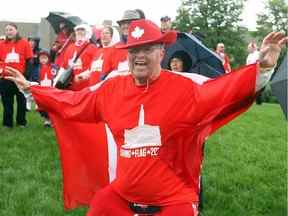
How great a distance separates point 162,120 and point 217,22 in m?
58.2

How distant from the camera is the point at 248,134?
13.4 metres

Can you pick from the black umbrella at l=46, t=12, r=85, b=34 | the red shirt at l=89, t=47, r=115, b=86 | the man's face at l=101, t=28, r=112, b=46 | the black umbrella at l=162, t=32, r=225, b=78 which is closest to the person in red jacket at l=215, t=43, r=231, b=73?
the black umbrella at l=162, t=32, r=225, b=78

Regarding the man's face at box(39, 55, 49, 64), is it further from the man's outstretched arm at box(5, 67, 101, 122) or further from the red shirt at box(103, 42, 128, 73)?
the man's outstretched arm at box(5, 67, 101, 122)

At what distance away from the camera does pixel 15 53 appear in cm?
1262

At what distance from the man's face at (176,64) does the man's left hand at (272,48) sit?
2.35 m

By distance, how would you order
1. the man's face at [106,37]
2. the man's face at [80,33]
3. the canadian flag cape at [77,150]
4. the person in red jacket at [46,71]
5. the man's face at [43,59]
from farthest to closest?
the man's face at [43,59] → the person in red jacket at [46,71] → the man's face at [80,33] → the man's face at [106,37] → the canadian flag cape at [77,150]

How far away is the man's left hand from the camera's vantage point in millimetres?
4375

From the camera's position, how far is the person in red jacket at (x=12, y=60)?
12.6 m

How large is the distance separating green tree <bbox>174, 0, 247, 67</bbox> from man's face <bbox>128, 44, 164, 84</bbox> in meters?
51.6

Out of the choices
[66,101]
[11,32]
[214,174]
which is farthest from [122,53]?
[11,32]

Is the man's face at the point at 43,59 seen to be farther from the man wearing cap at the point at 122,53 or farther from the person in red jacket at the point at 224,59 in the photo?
the man wearing cap at the point at 122,53

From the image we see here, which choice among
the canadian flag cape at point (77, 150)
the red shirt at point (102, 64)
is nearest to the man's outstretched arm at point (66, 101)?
the canadian flag cape at point (77, 150)

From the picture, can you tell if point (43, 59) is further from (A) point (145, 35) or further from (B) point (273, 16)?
(B) point (273, 16)

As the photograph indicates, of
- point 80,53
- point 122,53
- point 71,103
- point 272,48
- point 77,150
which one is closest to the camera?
point 272,48
